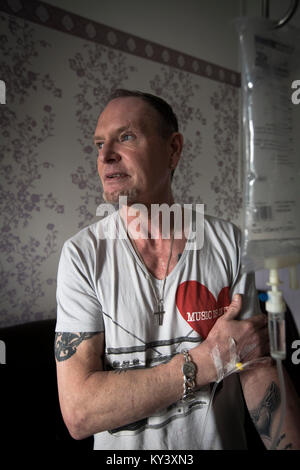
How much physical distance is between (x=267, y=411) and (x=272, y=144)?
538 millimetres

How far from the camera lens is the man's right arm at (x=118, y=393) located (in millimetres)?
640

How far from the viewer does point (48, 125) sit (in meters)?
1.33

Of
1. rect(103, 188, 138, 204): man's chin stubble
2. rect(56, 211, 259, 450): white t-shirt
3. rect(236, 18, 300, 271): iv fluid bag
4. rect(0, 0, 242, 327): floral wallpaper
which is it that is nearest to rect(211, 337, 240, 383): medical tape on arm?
rect(56, 211, 259, 450): white t-shirt

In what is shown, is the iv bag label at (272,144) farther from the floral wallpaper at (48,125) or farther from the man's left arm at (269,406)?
the floral wallpaper at (48,125)

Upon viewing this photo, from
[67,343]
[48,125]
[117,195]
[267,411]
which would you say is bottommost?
[267,411]

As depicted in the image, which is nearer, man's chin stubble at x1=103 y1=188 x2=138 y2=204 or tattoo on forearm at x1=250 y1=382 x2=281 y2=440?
tattoo on forearm at x1=250 y1=382 x2=281 y2=440

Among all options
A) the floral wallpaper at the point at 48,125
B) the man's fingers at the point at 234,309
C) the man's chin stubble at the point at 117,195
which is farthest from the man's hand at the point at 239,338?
the floral wallpaper at the point at 48,125

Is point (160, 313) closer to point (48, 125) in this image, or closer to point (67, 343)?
point (67, 343)

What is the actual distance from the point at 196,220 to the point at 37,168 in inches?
29.9

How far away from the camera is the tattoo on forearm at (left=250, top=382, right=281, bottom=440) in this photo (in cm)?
60

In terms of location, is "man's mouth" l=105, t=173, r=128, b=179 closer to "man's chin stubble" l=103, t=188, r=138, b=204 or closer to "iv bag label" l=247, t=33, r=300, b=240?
"man's chin stubble" l=103, t=188, r=138, b=204

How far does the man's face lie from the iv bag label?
18.4 inches

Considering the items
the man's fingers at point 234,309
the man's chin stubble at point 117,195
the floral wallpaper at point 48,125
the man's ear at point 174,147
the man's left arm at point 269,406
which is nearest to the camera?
the man's left arm at point 269,406

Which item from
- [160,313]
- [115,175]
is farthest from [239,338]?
[115,175]
